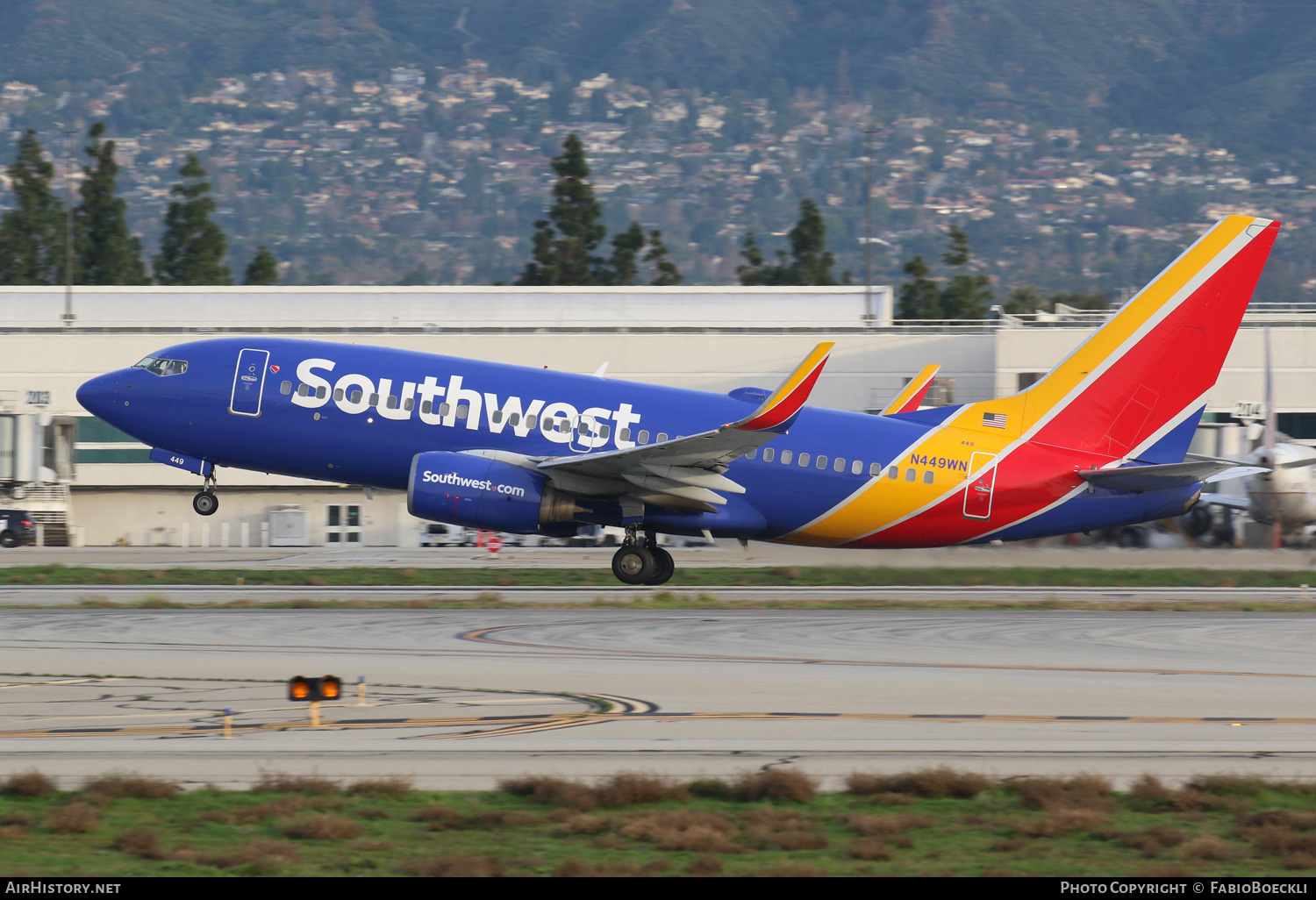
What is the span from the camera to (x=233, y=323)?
71.8 m

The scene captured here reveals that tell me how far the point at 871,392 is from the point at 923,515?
3230cm

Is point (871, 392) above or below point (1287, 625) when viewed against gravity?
A: above

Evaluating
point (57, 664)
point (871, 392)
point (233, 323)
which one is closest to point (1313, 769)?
point (57, 664)

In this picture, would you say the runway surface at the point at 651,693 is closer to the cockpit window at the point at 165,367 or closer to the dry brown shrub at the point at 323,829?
the dry brown shrub at the point at 323,829

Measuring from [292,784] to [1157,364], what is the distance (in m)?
23.7

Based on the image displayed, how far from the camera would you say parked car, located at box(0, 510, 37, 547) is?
53.9 m

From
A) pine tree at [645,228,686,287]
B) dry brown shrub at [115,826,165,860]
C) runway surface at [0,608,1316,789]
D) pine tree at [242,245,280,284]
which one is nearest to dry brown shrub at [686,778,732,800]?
runway surface at [0,608,1316,789]

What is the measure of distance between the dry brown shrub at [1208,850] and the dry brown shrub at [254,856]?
6.97m

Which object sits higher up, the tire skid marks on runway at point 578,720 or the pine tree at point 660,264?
the pine tree at point 660,264

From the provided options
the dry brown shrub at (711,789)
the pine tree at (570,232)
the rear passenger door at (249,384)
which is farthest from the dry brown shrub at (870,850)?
the pine tree at (570,232)

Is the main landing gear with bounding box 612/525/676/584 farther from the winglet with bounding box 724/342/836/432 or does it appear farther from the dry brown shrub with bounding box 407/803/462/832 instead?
the dry brown shrub with bounding box 407/803/462/832

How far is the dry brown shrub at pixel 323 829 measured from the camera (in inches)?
457

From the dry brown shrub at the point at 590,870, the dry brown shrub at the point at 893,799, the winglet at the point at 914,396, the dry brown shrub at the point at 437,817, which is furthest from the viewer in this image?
the winglet at the point at 914,396

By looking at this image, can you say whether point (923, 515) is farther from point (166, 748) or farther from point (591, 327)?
point (591, 327)
